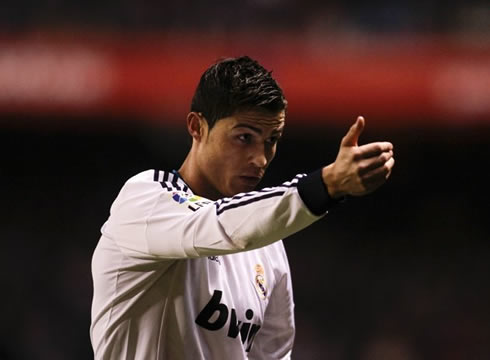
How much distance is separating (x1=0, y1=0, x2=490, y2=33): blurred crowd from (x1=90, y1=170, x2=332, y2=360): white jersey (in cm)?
317

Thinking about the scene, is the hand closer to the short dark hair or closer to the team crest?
the short dark hair

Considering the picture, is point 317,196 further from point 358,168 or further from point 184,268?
point 184,268

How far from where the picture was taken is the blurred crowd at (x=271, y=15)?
5.11 m

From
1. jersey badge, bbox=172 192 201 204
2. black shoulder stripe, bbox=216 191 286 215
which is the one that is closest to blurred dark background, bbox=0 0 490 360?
jersey badge, bbox=172 192 201 204

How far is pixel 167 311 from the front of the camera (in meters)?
1.89

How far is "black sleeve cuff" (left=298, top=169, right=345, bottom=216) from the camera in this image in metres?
1.45

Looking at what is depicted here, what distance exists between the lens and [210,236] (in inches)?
61.4

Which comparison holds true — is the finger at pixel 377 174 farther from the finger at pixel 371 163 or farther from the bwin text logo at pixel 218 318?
the bwin text logo at pixel 218 318

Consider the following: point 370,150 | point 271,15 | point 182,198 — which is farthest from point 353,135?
point 271,15
